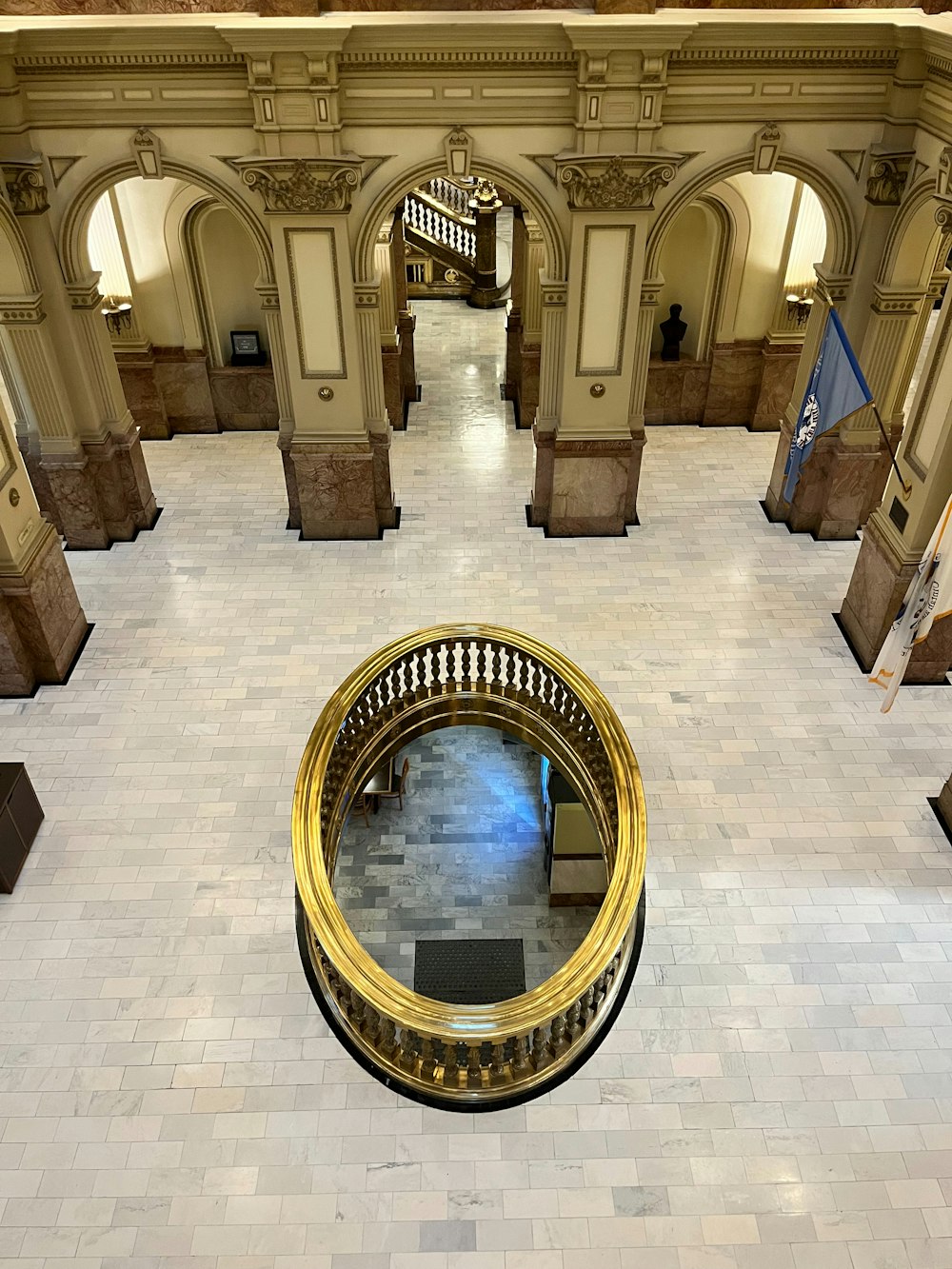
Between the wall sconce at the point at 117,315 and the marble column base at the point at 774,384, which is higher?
the wall sconce at the point at 117,315

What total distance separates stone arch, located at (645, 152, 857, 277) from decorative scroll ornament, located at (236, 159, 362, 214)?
10.5 feet

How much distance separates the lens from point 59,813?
26.5 ft

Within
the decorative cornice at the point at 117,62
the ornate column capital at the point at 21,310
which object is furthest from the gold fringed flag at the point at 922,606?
the ornate column capital at the point at 21,310

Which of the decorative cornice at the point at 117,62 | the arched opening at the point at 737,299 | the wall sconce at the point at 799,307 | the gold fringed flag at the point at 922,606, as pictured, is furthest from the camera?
the wall sconce at the point at 799,307

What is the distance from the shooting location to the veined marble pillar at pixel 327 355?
948cm

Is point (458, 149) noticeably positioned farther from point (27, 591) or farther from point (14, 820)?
point (14, 820)

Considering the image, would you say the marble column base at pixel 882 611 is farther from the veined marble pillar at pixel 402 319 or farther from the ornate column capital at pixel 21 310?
the ornate column capital at pixel 21 310

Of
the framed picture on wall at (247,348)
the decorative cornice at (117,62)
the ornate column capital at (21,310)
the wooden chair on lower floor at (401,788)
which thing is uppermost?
the decorative cornice at (117,62)

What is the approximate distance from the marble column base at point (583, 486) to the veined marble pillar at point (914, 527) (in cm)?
286

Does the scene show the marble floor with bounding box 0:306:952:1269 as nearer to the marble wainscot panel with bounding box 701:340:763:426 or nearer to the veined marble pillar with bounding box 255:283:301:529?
the veined marble pillar with bounding box 255:283:301:529

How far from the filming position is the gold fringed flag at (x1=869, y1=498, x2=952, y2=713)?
7.59m

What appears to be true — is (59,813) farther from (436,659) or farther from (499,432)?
(499,432)

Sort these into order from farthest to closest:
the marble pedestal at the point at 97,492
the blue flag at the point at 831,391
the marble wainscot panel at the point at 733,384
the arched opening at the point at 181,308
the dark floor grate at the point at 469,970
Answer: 1. the marble wainscot panel at the point at 733,384
2. the arched opening at the point at 181,308
3. the marble pedestal at the point at 97,492
4. the dark floor grate at the point at 469,970
5. the blue flag at the point at 831,391

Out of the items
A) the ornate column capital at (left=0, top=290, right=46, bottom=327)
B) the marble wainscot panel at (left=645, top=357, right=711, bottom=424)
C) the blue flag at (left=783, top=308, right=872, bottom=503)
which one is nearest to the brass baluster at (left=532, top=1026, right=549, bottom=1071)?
the blue flag at (left=783, top=308, right=872, bottom=503)
